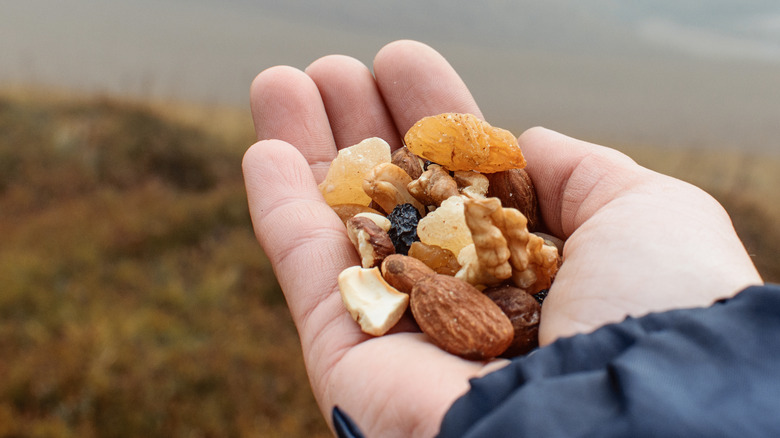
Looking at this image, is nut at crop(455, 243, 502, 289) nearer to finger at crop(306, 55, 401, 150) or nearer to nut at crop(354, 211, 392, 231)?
nut at crop(354, 211, 392, 231)

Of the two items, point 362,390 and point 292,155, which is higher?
point 292,155

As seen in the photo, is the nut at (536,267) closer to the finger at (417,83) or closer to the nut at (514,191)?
the nut at (514,191)

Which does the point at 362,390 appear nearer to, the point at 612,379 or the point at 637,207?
the point at 612,379

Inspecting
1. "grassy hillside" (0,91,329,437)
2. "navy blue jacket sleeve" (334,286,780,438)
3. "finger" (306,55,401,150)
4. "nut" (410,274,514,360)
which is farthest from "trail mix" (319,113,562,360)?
"grassy hillside" (0,91,329,437)

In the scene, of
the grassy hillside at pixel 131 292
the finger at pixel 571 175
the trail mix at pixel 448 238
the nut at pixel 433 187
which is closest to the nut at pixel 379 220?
the trail mix at pixel 448 238

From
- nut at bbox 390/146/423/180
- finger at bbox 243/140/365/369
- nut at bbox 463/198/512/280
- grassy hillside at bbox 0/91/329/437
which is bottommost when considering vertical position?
grassy hillside at bbox 0/91/329/437

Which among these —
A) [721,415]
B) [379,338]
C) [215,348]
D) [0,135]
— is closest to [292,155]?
[379,338]
